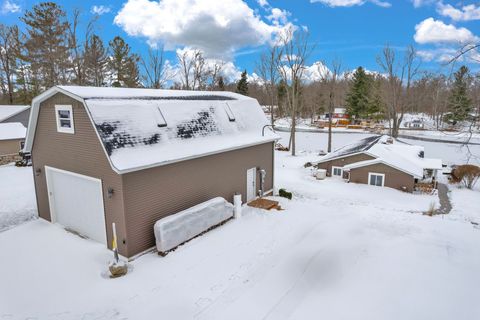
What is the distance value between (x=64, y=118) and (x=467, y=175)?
912 inches

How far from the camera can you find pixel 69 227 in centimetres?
1024

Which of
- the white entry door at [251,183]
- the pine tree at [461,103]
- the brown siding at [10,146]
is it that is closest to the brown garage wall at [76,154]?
the white entry door at [251,183]

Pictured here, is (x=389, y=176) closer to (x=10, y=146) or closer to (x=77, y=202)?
(x=77, y=202)

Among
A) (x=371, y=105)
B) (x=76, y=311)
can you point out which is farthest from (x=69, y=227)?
(x=371, y=105)

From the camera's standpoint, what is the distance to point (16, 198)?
13.9 meters

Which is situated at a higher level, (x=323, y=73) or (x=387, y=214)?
(x=323, y=73)

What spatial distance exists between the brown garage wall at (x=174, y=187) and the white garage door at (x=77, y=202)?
122 centimetres

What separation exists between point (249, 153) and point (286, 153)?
19.2m

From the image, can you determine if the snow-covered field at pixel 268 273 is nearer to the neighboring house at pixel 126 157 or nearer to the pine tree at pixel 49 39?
the neighboring house at pixel 126 157

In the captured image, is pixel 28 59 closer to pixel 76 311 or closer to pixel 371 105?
pixel 76 311

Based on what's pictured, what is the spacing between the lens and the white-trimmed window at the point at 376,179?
738 inches

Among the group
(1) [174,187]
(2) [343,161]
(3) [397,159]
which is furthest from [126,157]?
(3) [397,159]

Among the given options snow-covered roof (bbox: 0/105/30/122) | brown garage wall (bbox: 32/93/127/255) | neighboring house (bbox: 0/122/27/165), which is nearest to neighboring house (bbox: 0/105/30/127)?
snow-covered roof (bbox: 0/105/30/122)

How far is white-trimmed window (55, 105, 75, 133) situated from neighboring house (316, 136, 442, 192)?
1630 centimetres
